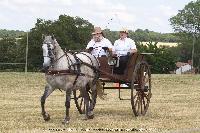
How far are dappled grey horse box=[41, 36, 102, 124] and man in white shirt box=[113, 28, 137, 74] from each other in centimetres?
105

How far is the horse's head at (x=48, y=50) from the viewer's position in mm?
12008

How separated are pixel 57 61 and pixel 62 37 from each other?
80103 millimetres

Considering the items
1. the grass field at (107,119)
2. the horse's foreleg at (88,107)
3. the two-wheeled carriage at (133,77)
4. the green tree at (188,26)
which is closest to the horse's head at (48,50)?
the grass field at (107,119)

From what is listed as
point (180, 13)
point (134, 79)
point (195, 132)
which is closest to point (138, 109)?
point (134, 79)

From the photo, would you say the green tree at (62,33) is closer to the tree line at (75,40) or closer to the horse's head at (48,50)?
the tree line at (75,40)

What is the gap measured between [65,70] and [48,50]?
0.65 m

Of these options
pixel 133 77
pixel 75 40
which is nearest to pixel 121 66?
pixel 133 77

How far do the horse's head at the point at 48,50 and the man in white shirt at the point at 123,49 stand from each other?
2.66 meters

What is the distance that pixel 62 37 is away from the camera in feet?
302

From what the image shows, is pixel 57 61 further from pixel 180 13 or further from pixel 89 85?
pixel 180 13

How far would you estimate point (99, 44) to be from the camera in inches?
564

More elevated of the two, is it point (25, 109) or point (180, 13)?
point (180, 13)

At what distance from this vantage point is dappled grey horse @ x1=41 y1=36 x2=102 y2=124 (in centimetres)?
1211

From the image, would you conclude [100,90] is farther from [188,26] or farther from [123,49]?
[188,26]
